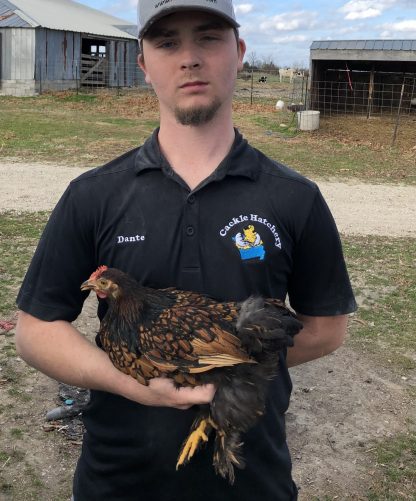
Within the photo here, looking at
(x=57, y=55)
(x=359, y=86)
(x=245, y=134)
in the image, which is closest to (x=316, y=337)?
(x=245, y=134)

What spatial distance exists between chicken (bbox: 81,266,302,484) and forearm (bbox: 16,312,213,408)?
0.04 meters

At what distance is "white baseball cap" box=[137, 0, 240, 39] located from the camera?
76.4 inches

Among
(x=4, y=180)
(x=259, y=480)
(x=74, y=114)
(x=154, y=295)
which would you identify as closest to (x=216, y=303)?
(x=154, y=295)

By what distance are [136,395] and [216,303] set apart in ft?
1.35

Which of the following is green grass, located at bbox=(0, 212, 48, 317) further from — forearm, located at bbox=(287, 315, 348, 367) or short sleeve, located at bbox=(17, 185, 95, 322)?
forearm, located at bbox=(287, 315, 348, 367)

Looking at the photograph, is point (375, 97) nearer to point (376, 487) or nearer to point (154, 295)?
point (376, 487)

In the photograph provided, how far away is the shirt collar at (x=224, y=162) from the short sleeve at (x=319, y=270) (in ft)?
0.90

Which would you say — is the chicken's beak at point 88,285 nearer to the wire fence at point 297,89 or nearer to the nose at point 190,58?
the nose at point 190,58

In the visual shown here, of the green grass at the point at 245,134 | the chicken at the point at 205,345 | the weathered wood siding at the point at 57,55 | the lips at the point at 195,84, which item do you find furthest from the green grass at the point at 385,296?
the weathered wood siding at the point at 57,55

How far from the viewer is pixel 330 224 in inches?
87.3

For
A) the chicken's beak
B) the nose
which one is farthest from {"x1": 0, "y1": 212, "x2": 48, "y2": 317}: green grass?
the nose

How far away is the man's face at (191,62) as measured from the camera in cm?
200

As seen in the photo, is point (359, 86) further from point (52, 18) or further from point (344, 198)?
point (52, 18)

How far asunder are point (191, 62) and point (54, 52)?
30538 millimetres
